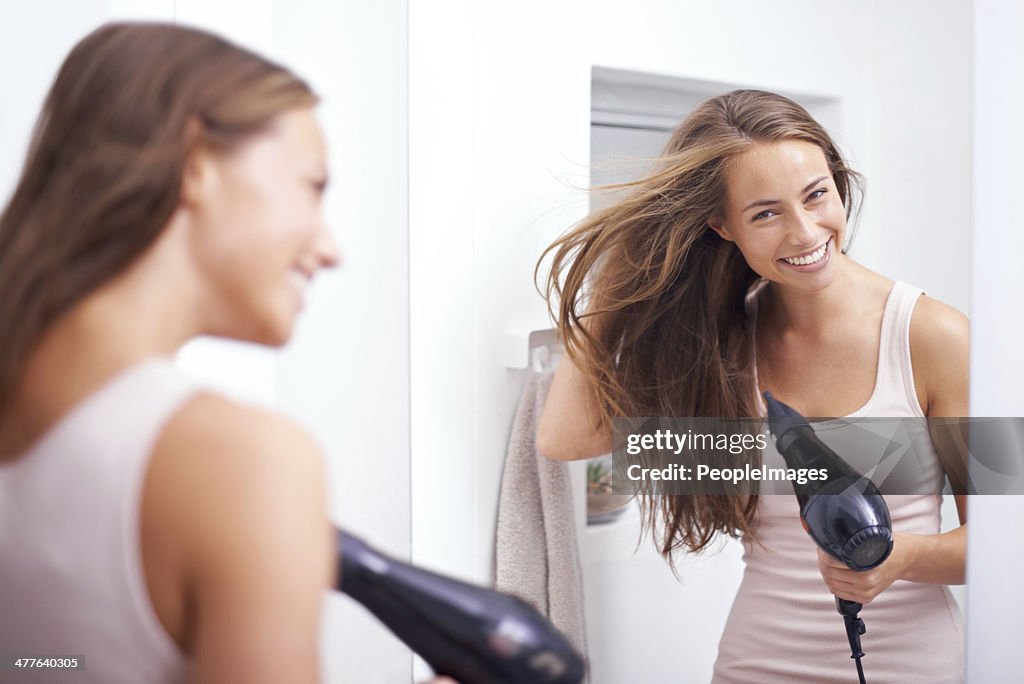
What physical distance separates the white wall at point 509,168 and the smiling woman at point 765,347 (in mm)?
42

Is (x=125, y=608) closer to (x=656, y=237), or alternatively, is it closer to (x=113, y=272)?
(x=113, y=272)

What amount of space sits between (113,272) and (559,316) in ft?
1.56

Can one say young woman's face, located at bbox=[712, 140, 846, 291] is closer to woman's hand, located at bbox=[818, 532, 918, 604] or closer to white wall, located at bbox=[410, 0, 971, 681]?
white wall, located at bbox=[410, 0, 971, 681]

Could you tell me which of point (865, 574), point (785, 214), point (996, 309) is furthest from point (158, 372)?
point (996, 309)

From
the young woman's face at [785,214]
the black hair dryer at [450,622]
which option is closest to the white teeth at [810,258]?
the young woman's face at [785,214]

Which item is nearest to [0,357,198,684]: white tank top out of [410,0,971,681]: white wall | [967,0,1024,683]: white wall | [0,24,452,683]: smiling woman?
[0,24,452,683]: smiling woman

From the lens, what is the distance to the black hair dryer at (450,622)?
50cm

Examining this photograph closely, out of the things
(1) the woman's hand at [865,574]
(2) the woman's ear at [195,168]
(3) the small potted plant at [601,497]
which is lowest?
(1) the woman's hand at [865,574]

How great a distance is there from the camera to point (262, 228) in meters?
0.49

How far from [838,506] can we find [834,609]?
155 millimetres

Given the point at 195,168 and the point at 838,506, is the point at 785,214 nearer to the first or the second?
the point at 838,506

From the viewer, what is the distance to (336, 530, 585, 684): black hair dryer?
19.7 inches

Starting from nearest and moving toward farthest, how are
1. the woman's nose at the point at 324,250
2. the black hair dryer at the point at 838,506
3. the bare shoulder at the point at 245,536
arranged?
the bare shoulder at the point at 245,536
the woman's nose at the point at 324,250
the black hair dryer at the point at 838,506

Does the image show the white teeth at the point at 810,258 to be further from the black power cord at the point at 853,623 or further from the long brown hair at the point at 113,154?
the long brown hair at the point at 113,154
